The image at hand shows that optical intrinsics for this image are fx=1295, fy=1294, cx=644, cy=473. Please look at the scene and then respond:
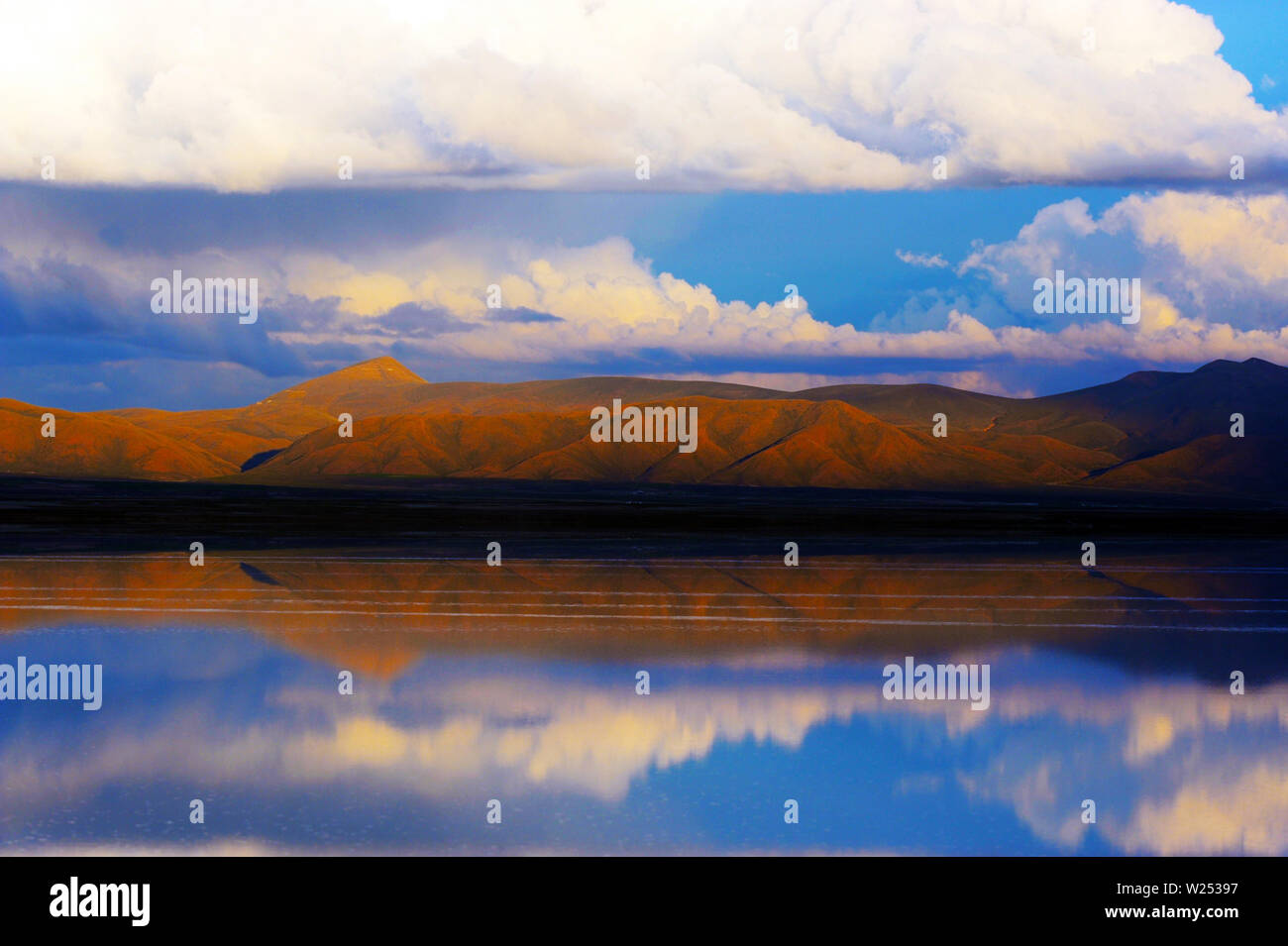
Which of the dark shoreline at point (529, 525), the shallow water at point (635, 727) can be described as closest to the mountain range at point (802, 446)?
the dark shoreline at point (529, 525)

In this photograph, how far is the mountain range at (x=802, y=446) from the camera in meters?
107

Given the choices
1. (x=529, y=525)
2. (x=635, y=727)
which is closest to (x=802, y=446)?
(x=529, y=525)

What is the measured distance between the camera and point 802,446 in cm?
11094

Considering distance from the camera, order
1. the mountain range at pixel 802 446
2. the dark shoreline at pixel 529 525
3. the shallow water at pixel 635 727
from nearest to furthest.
→ the shallow water at pixel 635 727 → the dark shoreline at pixel 529 525 → the mountain range at pixel 802 446

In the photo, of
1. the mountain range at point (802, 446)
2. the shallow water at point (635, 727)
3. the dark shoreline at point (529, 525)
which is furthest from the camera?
the mountain range at point (802, 446)

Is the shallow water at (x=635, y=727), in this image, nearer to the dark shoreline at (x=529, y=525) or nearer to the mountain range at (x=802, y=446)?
the dark shoreline at (x=529, y=525)

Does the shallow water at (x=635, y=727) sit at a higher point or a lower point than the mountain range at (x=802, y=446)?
lower

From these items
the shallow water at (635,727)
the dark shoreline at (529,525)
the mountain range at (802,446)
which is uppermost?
the mountain range at (802,446)

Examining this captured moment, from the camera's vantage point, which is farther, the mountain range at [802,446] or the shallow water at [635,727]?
the mountain range at [802,446]

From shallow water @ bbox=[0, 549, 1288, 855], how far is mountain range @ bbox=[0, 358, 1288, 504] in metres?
87.0

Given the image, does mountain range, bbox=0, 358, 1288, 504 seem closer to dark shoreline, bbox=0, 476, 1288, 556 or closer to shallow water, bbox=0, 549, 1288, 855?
dark shoreline, bbox=0, 476, 1288, 556

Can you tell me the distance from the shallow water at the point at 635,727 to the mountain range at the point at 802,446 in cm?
8701

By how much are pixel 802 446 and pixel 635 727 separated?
332ft
